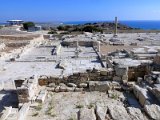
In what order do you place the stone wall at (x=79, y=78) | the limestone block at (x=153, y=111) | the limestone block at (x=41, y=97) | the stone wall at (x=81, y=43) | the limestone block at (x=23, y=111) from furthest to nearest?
the stone wall at (x=81, y=43) → the stone wall at (x=79, y=78) → the limestone block at (x=41, y=97) → the limestone block at (x=23, y=111) → the limestone block at (x=153, y=111)

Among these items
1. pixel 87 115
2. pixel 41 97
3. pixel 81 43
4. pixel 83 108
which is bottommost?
pixel 81 43

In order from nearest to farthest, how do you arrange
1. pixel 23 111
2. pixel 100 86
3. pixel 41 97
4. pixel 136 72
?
1. pixel 23 111
2. pixel 41 97
3. pixel 100 86
4. pixel 136 72

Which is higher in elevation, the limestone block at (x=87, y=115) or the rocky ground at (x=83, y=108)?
the limestone block at (x=87, y=115)

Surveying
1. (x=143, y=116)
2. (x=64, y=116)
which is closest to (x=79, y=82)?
(x=64, y=116)

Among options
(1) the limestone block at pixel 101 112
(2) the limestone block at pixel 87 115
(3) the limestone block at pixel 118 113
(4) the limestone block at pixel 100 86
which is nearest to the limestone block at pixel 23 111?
(2) the limestone block at pixel 87 115

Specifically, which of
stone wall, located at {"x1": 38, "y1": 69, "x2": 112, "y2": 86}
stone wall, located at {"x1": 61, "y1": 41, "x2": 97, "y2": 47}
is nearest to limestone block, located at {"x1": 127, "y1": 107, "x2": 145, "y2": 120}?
stone wall, located at {"x1": 38, "y1": 69, "x2": 112, "y2": 86}

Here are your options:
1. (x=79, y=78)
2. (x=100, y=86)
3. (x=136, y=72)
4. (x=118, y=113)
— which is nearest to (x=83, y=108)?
(x=118, y=113)

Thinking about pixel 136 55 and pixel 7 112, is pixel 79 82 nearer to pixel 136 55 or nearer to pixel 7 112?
pixel 7 112

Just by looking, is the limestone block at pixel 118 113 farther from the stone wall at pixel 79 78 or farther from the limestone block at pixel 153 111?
the stone wall at pixel 79 78

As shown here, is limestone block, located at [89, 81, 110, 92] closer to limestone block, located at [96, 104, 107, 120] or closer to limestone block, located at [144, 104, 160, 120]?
limestone block, located at [96, 104, 107, 120]

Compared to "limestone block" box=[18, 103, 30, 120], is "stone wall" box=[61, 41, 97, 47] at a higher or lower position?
lower

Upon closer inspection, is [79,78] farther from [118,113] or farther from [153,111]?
[153,111]

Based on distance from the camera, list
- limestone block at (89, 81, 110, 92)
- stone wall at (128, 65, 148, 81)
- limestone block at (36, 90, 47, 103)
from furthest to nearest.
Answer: stone wall at (128, 65, 148, 81) < limestone block at (89, 81, 110, 92) < limestone block at (36, 90, 47, 103)

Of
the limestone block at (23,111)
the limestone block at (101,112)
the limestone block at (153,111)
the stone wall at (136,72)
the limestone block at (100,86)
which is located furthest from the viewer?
the stone wall at (136,72)
